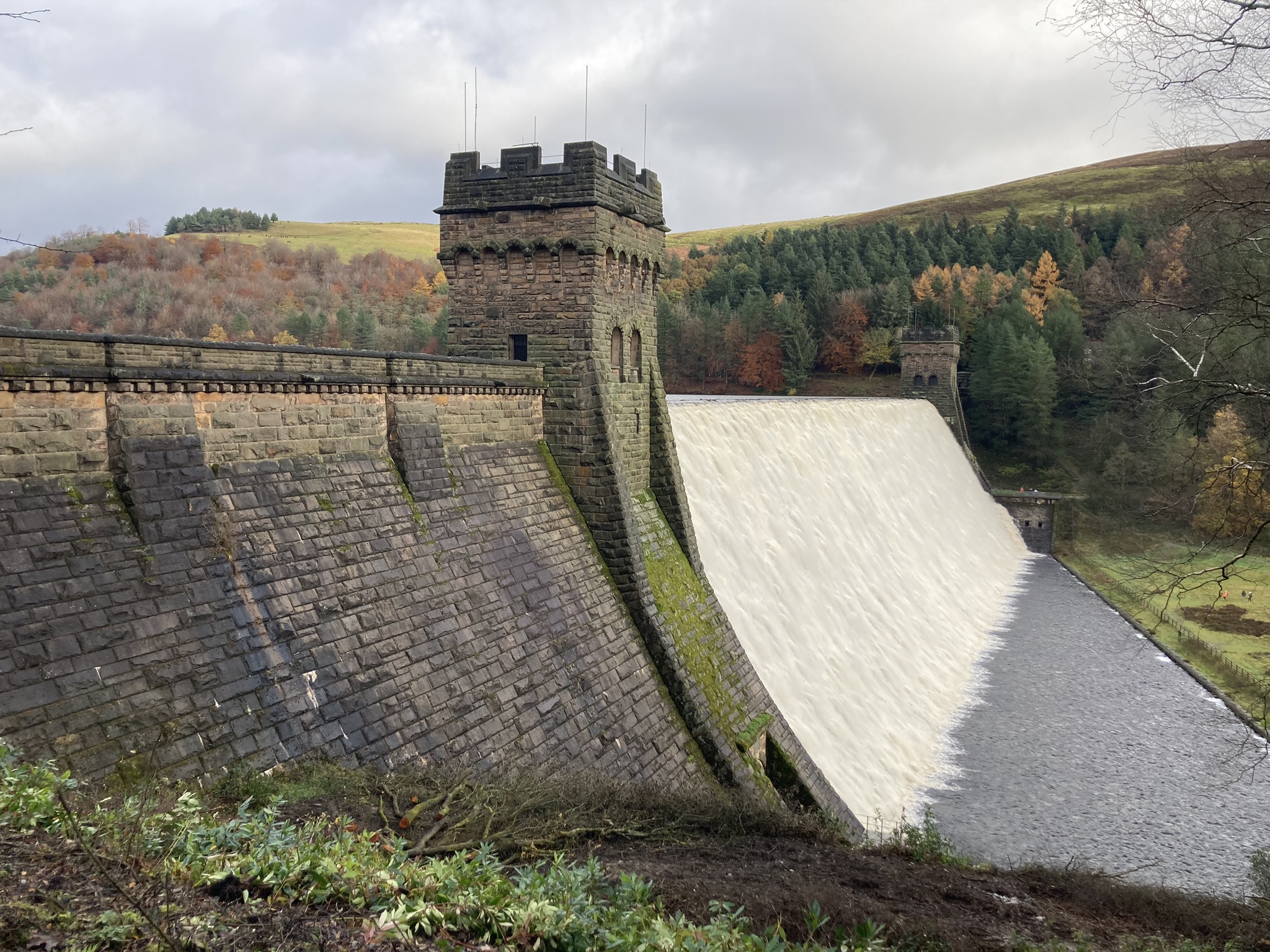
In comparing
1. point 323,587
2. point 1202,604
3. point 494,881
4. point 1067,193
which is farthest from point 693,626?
point 1067,193

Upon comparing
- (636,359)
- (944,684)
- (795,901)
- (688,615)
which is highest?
(636,359)

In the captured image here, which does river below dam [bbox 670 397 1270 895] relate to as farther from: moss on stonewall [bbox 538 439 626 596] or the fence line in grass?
moss on stonewall [bbox 538 439 626 596]

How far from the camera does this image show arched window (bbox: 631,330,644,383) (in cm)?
1947

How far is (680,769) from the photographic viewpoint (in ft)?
49.3

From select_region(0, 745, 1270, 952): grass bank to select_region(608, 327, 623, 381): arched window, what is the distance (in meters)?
8.97

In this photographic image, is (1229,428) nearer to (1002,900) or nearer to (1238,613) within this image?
(1238,613)

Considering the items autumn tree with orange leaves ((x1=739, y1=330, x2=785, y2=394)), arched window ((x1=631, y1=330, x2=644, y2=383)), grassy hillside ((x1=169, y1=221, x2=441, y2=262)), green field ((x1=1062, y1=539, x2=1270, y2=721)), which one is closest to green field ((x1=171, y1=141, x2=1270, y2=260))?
grassy hillside ((x1=169, y1=221, x2=441, y2=262))

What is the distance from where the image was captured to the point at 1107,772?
2142 cm

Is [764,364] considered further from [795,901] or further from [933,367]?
[795,901]

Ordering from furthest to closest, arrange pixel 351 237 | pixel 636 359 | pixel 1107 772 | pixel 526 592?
pixel 351 237, pixel 1107 772, pixel 636 359, pixel 526 592

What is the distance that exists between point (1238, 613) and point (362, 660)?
37497 mm

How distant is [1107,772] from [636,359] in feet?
49.1

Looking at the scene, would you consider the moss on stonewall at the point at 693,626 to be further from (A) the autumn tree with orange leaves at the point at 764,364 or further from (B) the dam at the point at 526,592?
(A) the autumn tree with orange leaves at the point at 764,364

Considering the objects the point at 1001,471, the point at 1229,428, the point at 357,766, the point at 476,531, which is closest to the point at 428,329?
the point at 1001,471
